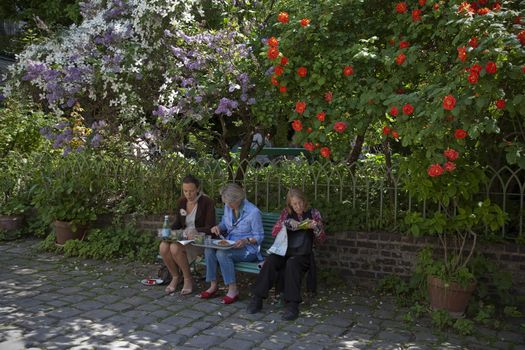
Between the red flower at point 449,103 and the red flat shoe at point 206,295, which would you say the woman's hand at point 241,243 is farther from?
the red flower at point 449,103

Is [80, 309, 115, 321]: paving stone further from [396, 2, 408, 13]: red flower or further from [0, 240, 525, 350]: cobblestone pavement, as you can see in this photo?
[396, 2, 408, 13]: red flower

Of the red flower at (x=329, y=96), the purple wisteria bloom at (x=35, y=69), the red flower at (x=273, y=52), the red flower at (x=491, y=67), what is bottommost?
the red flower at (x=491, y=67)

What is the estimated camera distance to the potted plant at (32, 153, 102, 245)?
7523mm

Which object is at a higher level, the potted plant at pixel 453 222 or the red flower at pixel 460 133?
the red flower at pixel 460 133

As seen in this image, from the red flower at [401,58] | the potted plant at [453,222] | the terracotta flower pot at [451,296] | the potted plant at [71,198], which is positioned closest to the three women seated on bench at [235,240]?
the potted plant at [453,222]

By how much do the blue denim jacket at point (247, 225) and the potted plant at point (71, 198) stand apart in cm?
238

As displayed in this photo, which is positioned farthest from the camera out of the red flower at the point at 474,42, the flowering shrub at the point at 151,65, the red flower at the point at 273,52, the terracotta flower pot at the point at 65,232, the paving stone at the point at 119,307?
the terracotta flower pot at the point at 65,232

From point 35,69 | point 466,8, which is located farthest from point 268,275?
point 35,69

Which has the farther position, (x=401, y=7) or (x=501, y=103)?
(x=401, y=7)

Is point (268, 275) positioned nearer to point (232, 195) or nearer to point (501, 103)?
point (232, 195)

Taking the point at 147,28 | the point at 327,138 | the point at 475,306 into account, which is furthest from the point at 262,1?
the point at 475,306

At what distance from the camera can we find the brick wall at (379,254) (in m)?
5.56

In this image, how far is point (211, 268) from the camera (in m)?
5.82

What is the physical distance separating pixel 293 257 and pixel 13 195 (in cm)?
540
